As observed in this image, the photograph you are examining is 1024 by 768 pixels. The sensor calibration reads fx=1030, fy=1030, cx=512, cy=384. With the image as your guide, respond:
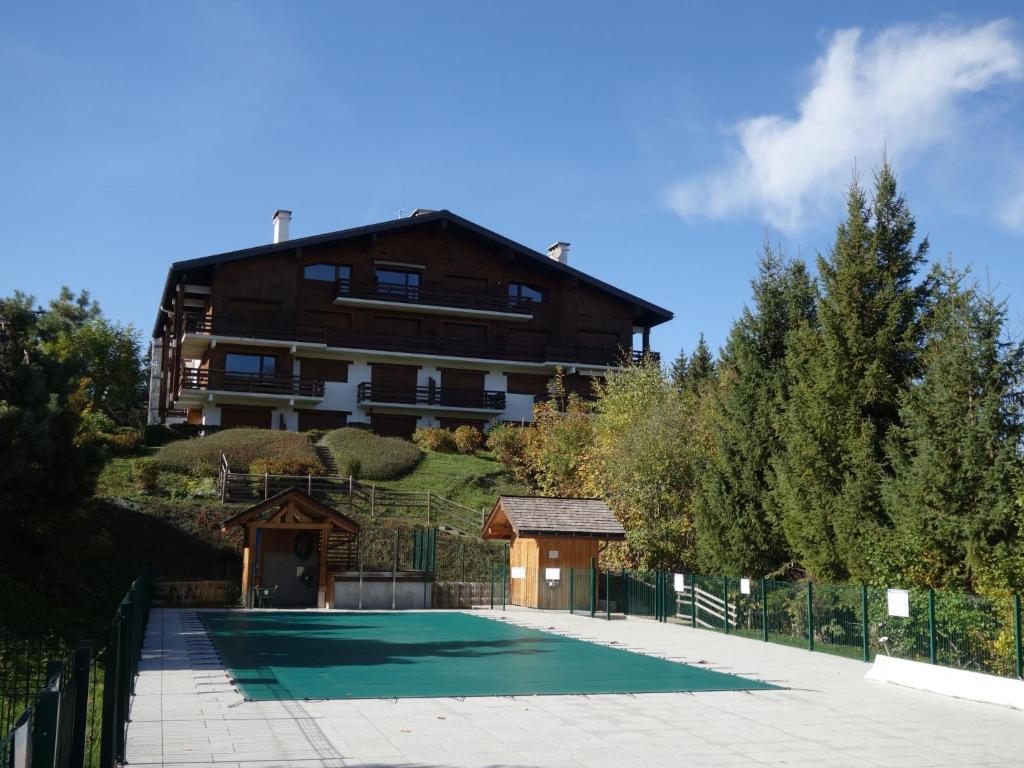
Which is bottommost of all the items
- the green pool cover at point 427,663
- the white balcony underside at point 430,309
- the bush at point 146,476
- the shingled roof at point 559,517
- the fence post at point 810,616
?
the green pool cover at point 427,663

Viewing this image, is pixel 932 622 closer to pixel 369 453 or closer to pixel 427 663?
pixel 427 663

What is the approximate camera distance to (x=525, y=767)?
8547mm

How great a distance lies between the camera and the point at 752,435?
2417 centimetres

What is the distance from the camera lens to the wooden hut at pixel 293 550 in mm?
27344

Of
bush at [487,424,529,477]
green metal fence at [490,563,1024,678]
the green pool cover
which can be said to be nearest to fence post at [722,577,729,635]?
green metal fence at [490,563,1024,678]

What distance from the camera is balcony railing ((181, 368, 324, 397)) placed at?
4506 cm

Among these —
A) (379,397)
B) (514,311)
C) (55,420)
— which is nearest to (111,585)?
(55,420)

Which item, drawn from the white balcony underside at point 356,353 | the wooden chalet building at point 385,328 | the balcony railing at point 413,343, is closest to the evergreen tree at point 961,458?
the white balcony underside at point 356,353

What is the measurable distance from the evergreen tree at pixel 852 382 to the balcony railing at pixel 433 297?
29462mm

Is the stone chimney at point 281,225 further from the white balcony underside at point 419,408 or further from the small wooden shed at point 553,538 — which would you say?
the small wooden shed at point 553,538

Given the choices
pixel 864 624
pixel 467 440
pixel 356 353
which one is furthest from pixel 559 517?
pixel 356 353

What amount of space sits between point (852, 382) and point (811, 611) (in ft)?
15.5

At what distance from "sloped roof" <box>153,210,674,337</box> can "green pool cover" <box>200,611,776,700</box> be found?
25899 mm

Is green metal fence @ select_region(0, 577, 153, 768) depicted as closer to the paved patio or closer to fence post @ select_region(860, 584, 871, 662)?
the paved patio
